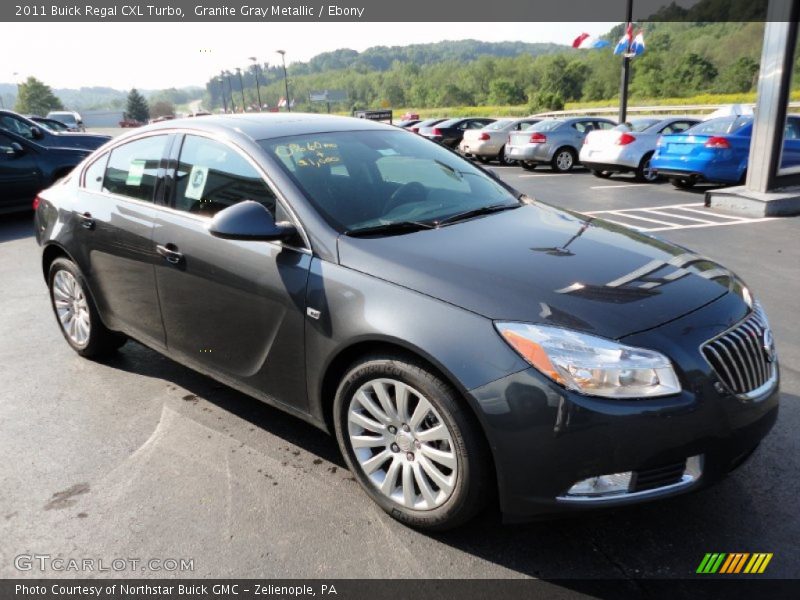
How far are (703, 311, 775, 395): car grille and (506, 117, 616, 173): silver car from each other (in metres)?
14.7

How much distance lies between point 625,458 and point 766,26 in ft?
32.4

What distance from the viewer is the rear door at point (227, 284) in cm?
287

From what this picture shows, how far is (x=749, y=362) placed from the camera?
2436 millimetres

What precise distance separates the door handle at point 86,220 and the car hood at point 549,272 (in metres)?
2.08

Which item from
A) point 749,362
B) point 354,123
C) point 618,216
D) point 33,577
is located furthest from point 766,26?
point 33,577

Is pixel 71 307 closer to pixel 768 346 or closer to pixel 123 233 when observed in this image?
pixel 123 233

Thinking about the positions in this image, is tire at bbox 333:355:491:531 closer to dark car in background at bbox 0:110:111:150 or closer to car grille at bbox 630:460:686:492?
car grille at bbox 630:460:686:492

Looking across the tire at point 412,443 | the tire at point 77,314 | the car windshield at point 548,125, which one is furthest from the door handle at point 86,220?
the car windshield at point 548,125

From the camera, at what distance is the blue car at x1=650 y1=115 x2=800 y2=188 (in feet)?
36.8

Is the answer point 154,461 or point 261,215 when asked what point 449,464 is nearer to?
point 261,215

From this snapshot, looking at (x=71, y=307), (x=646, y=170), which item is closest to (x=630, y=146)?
(x=646, y=170)

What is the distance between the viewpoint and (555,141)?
54.1 ft

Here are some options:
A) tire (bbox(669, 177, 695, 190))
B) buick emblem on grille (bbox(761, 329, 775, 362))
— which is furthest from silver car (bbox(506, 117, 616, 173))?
buick emblem on grille (bbox(761, 329, 775, 362))

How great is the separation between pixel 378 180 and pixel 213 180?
859mm
